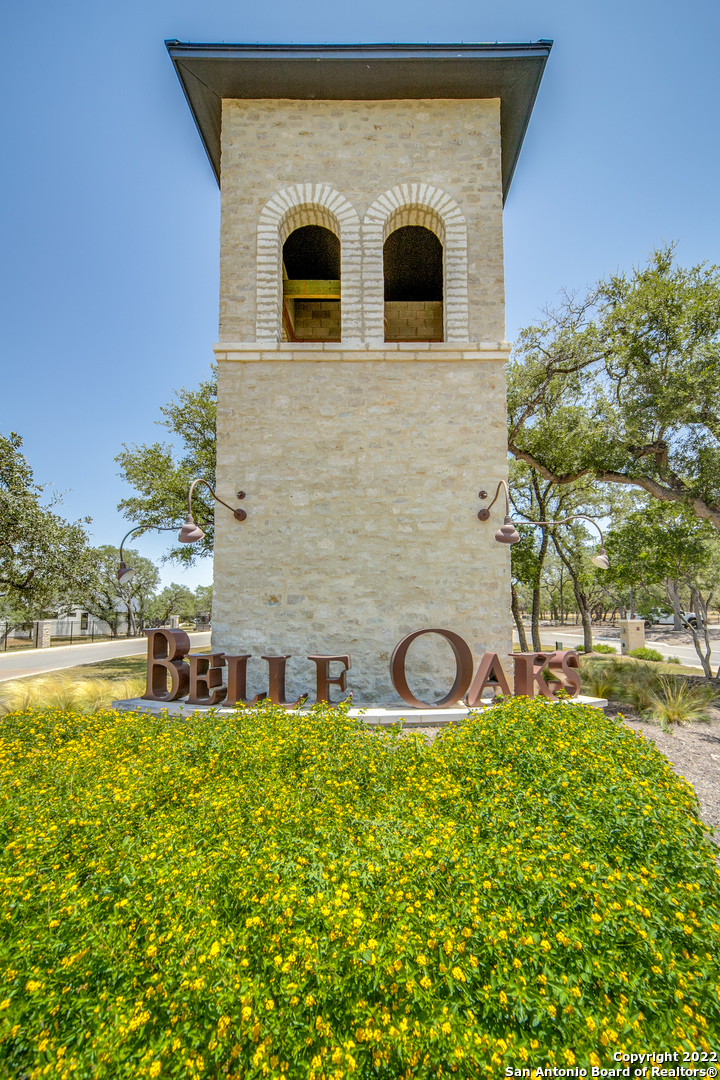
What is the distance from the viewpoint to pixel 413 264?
1291 cm

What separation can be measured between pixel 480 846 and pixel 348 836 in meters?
0.84

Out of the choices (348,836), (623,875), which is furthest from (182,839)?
(623,875)

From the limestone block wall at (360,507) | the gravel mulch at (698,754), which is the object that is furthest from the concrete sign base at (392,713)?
the gravel mulch at (698,754)

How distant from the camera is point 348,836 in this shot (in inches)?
122

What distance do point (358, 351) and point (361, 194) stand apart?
11.0 ft

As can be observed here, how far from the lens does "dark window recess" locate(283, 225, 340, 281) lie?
38.0 ft

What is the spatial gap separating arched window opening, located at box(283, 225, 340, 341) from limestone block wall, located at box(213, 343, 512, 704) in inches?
134

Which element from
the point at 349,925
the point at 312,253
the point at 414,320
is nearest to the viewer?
the point at 349,925

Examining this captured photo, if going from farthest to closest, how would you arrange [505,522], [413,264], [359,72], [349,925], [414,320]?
[413,264]
[414,320]
[359,72]
[505,522]
[349,925]

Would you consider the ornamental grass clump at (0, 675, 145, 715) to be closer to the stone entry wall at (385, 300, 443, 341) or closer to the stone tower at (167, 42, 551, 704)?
the stone tower at (167, 42, 551, 704)

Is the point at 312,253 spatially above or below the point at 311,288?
above

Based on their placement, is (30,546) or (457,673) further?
(30,546)

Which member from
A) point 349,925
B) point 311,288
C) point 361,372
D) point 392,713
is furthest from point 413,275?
point 349,925

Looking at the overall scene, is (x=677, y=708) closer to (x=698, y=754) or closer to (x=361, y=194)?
(x=698, y=754)
